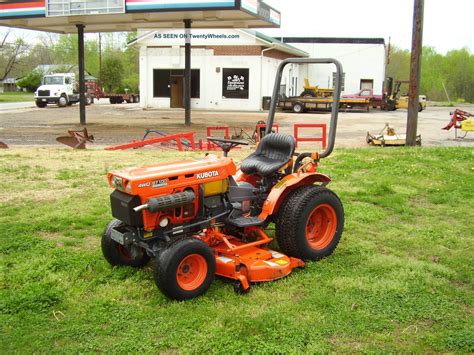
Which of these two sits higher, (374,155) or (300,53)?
(300,53)

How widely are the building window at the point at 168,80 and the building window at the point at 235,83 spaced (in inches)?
71.8

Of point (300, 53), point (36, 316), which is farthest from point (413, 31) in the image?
point (300, 53)

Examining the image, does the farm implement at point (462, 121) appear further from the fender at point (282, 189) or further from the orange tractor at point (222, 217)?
the fender at point (282, 189)

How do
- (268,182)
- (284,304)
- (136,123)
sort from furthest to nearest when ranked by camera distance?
1. (136,123)
2. (268,182)
3. (284,304)

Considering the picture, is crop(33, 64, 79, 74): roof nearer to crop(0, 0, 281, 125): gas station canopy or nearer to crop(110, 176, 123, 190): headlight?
crop(0, 0, 281, 125): gas station canopy

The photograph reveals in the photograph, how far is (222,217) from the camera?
15.5 ft

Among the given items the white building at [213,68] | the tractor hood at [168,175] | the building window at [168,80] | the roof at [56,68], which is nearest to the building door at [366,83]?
the white building at [213,68]

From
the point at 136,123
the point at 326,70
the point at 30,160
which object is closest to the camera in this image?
the point at 30,160

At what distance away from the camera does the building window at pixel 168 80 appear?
35.2 meters

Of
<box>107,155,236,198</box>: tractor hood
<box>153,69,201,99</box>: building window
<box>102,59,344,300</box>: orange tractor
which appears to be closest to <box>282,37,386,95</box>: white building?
<box>153,69,201,99</box>: building window

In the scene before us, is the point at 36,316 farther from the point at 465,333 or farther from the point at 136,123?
the point at 136,123

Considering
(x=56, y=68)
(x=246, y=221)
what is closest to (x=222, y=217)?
(x=246, y=221)

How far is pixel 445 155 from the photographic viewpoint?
11180 millimetres

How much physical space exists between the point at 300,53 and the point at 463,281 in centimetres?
3600
